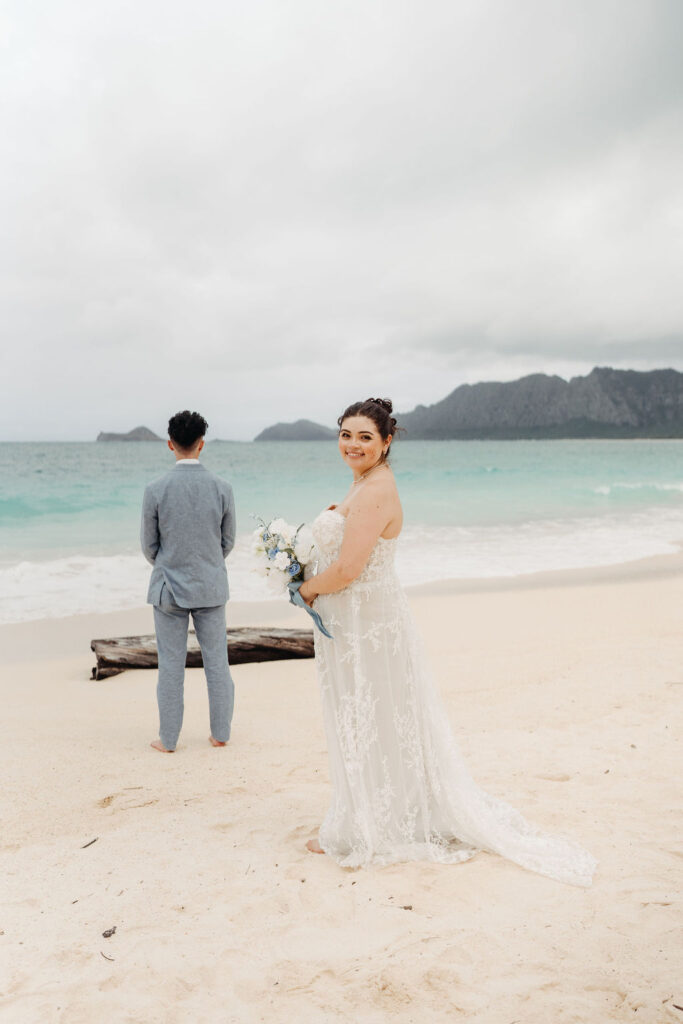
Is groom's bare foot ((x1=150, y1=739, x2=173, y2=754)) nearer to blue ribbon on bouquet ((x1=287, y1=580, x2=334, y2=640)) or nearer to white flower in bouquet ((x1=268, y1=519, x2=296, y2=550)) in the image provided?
blue ribbon on bouquet ((x1=287, y1=580, x2=334, y2=640))

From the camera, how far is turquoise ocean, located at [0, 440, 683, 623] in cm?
1118

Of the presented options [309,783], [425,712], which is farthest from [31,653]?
[425,712]

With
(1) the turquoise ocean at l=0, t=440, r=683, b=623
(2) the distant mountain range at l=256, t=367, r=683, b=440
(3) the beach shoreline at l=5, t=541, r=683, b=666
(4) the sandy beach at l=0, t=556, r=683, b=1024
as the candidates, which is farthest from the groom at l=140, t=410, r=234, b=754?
(2) the distant mountain range at l=256, t=367, r=683, b=440

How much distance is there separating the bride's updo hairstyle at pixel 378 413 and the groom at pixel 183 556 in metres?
1.59

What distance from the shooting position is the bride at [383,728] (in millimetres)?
3156

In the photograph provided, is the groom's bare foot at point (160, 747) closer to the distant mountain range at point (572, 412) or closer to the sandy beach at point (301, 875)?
the sandy beach at point (301, 875)

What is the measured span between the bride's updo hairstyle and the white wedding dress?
1.46ft

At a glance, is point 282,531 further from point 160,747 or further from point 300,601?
point 160,747

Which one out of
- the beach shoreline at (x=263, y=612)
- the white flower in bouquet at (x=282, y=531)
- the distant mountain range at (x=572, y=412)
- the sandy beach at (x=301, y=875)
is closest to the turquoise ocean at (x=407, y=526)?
the beach shoreline at (x=263, y=612)

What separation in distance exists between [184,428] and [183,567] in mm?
907

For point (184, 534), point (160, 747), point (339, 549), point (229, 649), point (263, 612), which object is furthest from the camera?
point (263, 612)

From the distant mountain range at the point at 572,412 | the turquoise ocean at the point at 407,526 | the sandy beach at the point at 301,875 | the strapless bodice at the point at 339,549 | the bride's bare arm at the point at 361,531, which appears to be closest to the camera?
the sandy beach at the point at 301,875

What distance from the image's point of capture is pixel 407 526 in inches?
774

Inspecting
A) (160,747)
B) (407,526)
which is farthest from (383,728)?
(407,526)
